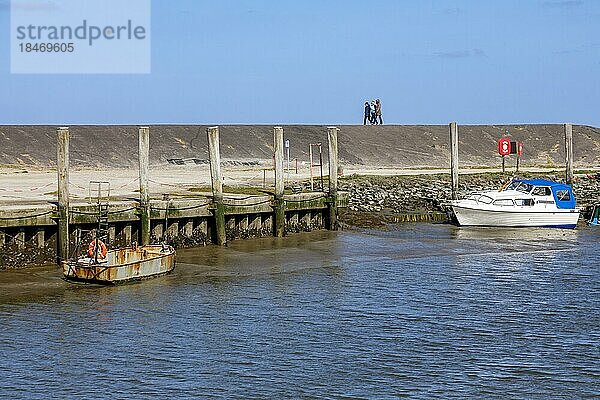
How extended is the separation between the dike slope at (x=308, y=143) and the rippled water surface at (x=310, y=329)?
2428 cm

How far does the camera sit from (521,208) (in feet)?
114

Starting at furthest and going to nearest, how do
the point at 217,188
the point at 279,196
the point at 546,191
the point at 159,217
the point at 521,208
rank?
the point at 546,191, the point at 521,208, the point at 279,196, the point at 217,188, the point at 159,217

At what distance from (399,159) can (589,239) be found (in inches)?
909

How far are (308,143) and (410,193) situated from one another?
17089mm

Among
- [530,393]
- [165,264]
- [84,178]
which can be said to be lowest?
[530,393]

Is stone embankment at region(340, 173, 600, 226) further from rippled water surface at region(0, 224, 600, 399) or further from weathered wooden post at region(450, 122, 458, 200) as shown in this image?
rippled water surface at region(0, 224, 600, 399)

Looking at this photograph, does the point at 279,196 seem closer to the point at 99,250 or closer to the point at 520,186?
the point at 99,250

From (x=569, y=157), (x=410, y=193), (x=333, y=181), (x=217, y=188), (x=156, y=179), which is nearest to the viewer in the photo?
(x=217, y=188)

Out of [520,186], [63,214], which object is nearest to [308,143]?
[520,186]

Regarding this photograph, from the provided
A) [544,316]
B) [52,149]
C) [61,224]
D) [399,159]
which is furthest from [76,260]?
[399,159]

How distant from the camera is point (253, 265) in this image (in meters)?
26.3

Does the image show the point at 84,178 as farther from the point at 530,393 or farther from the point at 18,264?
the point at 530,393

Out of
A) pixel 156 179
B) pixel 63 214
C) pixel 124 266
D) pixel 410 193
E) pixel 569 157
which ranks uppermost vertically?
pixel 569 157

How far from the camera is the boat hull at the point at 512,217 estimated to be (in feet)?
114
